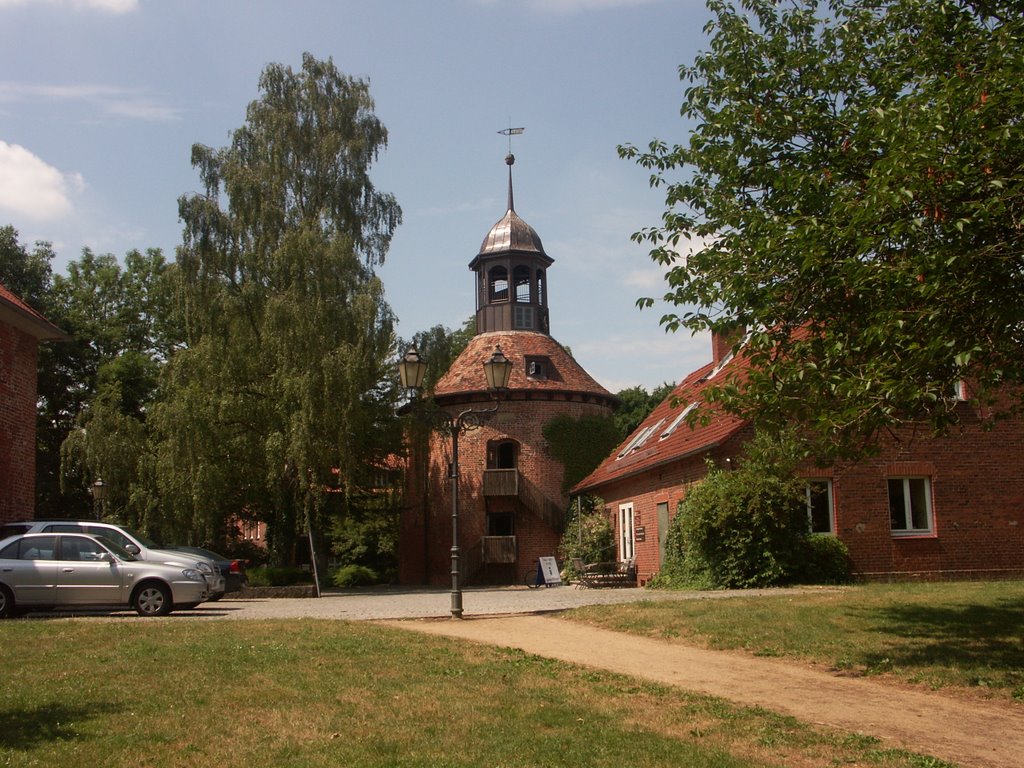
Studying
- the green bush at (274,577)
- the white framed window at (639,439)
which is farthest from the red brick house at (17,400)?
the white framed window at (639,439)

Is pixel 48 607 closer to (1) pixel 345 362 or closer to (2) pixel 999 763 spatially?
(1) pixel 345 362

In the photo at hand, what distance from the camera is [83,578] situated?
1638 cm

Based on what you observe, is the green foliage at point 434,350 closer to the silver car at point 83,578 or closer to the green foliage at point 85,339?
the green foliage at point 85,339

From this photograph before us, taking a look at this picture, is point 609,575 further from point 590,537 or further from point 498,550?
point 498,550

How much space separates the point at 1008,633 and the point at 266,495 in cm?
2252

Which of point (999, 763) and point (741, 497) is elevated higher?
point (741, 497)

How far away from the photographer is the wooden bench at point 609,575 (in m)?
26.4

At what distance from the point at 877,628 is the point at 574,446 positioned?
2402 cm

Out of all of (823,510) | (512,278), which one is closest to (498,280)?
(512,278)

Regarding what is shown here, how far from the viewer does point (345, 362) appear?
2714 centimetres

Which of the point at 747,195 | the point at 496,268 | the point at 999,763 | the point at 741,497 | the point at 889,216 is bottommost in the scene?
the point at 999,763

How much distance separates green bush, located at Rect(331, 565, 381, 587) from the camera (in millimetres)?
36562

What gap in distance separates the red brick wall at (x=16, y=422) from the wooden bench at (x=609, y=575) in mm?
14748

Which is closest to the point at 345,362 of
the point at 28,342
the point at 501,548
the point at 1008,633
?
the point at 28,342
